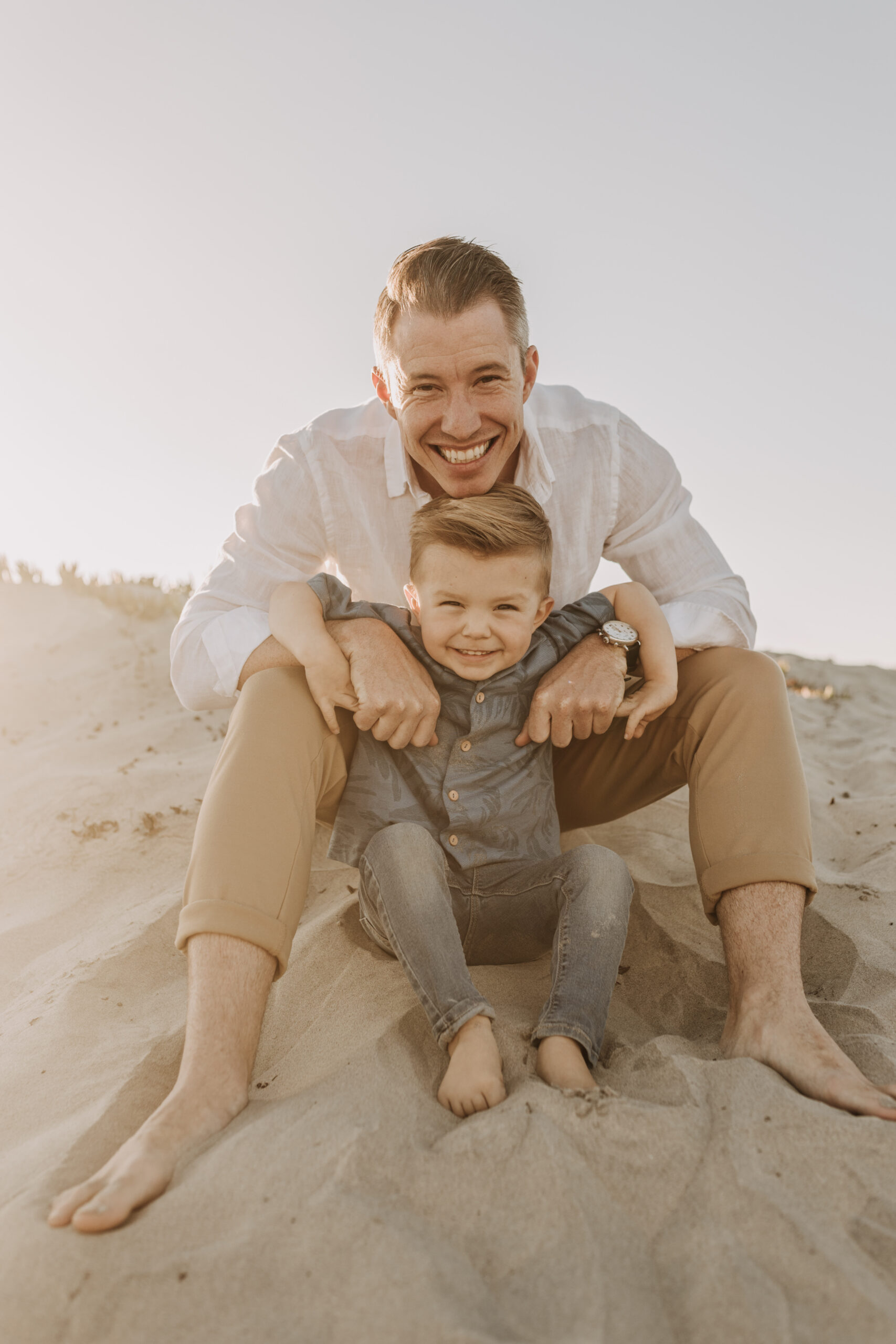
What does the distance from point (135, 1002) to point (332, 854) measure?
75cm

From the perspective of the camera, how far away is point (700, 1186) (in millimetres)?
1455

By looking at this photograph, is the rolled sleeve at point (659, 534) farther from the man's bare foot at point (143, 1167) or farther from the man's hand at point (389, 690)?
the man's bare foot at point (143, 1167)

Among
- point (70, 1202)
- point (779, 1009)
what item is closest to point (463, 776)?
point (779, 1009)

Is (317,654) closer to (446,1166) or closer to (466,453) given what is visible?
(466,453)

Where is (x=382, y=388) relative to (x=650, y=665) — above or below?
above

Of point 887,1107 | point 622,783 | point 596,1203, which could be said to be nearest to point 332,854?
point 622,783

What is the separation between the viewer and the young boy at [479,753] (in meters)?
2.09

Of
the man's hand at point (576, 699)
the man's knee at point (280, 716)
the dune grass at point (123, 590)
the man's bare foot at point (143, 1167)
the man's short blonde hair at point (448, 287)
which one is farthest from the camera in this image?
the dune grass at point (123, 590)

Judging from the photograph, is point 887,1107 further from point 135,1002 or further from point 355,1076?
point 135,1002

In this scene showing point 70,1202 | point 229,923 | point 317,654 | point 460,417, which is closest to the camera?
point 70,1202

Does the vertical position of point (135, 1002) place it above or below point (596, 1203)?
below

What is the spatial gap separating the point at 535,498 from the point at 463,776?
1.18 meters

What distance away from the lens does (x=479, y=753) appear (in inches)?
96.3

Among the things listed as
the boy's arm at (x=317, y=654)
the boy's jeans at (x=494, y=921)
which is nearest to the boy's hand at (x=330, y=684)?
the boy's arm at (x=317, y=654)
